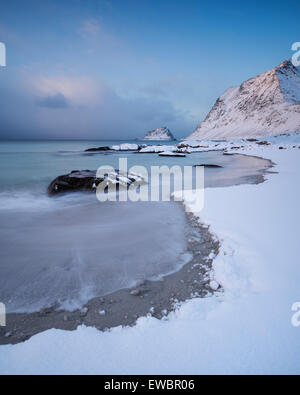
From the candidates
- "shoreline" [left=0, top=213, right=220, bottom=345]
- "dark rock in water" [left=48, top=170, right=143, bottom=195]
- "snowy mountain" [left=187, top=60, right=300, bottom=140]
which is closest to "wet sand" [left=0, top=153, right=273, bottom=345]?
"shoreline" [left=0, top=213, right=220, bottom=345]

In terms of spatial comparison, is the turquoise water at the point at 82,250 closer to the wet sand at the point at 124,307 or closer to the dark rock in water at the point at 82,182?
the wet sand at the point at 124,307

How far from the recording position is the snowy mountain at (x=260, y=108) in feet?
243

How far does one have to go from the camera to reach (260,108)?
8988 cm

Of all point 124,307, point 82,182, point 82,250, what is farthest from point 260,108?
point 124,307

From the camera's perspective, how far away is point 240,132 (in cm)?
8312

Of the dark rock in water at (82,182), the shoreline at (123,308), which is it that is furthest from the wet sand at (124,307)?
the dark rock in water at (82,182)

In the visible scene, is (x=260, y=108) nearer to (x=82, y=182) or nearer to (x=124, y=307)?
(x=82, y=182)

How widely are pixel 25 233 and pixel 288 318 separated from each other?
4271 millimetres

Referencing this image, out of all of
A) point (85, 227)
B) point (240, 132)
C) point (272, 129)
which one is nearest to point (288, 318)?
point (85, 227)

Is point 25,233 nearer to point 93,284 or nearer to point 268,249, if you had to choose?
point 93,284

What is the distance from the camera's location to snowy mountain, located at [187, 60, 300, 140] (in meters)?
74.1

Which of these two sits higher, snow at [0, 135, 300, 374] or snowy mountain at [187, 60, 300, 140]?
snowy mountain at [187, 60, 300, 140]

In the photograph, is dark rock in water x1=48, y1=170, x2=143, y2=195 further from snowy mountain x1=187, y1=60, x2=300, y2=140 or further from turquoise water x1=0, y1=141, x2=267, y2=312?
snowy mountain x1=187, y1=60, x2=300, y2=140
